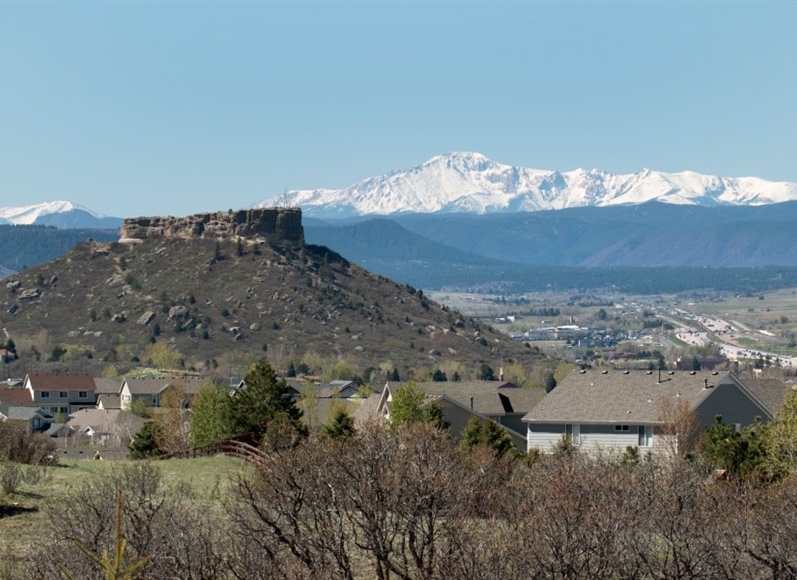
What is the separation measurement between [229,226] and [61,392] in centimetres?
7248

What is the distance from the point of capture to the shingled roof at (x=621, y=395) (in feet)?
194

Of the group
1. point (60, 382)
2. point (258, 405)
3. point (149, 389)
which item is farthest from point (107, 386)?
point (258, 405)

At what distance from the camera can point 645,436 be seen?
58.8m

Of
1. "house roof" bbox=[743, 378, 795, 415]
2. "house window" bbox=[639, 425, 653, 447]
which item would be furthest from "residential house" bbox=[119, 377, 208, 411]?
"house window" bbox=[639, 425, 653, 447]

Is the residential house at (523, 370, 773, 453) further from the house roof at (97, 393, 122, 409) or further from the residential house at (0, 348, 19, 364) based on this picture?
the residential house at (0, 348, 19, 364)

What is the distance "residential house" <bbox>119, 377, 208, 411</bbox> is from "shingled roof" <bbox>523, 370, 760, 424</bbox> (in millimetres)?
47688

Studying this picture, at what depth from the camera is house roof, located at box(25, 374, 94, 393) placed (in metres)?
118

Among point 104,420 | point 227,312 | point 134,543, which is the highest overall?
point 134,543

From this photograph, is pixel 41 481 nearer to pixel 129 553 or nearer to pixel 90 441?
pixel 129 553

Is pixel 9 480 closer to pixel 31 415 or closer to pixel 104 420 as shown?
pixel 104 420

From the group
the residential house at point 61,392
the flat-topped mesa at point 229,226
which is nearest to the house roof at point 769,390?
the residential house at point 61,392

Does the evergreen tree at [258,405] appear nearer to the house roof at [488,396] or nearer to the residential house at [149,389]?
the house roof at [488,396]

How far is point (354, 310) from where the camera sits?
181 meters

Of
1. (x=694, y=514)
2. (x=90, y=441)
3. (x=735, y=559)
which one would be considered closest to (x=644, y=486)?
(x=694, y=514)
